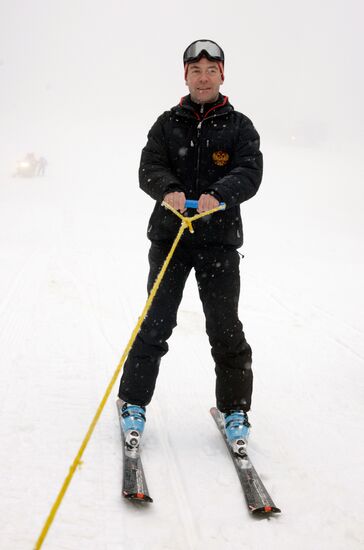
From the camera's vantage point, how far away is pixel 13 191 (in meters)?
17.0

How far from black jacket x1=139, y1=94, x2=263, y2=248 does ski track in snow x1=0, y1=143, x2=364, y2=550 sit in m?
1.33

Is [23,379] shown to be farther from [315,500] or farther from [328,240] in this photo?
[328,240]

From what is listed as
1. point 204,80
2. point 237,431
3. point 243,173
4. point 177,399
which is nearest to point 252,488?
point 237,431

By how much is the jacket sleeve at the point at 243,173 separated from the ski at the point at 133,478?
1.53 meters

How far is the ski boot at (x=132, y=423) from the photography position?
2.66 meters

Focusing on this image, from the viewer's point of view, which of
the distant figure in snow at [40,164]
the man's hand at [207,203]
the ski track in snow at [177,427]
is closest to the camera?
the ski track in snow at [177,427]

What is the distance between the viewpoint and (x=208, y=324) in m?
2.88

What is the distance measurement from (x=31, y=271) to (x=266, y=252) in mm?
5216

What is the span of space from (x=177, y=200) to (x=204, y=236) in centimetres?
35

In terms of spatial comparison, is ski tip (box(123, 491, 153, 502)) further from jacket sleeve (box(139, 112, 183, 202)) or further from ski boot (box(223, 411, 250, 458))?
jacket sleeve (box(139, 112, 183, 202))

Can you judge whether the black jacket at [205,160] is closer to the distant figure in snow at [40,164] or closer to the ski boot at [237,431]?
the ski boot at [237,431]

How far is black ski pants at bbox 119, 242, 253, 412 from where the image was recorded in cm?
280

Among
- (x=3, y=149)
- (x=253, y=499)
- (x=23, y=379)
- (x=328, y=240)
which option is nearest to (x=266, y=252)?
(x=328, y=240)

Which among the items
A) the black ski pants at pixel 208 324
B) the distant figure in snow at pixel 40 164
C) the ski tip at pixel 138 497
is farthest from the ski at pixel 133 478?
the distant figure in snow at pixel 40 164
